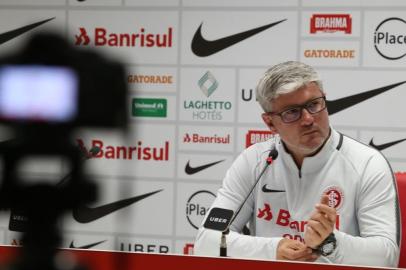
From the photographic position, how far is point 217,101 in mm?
3668

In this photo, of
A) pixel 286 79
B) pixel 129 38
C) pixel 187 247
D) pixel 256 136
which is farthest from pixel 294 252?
pixel 129 38

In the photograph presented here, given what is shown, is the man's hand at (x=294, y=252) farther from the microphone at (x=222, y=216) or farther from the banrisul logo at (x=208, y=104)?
the banrisul logo at (x=208, y=104)

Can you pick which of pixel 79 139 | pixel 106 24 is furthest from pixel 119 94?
pixel 106 24

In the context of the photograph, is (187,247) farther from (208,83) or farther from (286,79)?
(286,79)

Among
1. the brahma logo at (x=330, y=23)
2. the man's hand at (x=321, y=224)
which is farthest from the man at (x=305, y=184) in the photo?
the brahma logo at (x=330, y=23)

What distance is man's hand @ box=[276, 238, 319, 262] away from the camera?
1.64 meters

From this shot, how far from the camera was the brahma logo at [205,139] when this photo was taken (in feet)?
12.1

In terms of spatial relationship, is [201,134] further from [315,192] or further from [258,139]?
[315,192]

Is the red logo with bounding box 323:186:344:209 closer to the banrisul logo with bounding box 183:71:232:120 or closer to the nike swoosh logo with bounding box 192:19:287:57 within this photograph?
the banrisul logo with bounding box 183:71:232:120

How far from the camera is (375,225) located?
71.6 inches

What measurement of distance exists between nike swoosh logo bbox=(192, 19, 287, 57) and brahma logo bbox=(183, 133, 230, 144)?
1.70ft

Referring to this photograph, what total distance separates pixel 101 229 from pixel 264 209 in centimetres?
208

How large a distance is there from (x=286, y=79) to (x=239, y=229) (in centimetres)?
55

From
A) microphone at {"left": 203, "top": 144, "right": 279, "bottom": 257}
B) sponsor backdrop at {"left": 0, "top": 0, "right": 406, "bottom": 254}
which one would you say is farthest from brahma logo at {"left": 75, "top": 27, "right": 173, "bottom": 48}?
microphone at {"left": 203, "top": 144, "right": 279, "bottom": 257}
